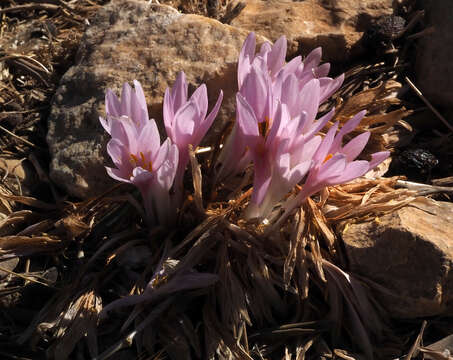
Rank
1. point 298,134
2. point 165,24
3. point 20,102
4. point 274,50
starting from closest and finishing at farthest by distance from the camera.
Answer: point 298,134
point 274,50
point 165,24
point 20,102

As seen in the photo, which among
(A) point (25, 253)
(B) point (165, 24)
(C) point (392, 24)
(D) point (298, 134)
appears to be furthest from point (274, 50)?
(A) point (25, 253)

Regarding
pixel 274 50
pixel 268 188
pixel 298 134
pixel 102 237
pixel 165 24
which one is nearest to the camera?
pixel 298 134

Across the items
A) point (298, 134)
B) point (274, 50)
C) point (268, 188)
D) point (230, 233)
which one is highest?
point (274, 50)

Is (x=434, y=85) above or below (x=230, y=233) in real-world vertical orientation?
above

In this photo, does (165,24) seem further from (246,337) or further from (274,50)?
(246,337)

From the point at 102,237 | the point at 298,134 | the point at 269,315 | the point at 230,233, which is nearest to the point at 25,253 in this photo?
the point at 102,237

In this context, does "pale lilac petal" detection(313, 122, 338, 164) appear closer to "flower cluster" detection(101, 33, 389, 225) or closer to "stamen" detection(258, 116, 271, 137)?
"flower cluster" detection(101, 33, 389, 225)

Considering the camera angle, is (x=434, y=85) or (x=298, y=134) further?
(x=434, y=85)

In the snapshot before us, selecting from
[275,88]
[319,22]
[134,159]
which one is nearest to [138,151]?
[134,159]

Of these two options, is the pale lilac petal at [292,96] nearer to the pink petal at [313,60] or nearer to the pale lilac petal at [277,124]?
the pale lilac petal at [277,124]
